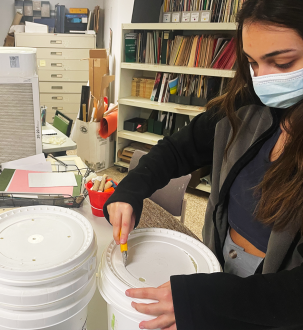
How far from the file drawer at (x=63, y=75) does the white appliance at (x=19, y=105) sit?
12.1 feet

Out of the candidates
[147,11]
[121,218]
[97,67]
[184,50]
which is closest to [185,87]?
[184,50]

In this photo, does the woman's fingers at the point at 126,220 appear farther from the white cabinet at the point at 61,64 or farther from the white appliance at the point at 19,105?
the white cabinet at the point at 61,64

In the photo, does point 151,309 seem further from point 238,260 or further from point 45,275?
point 238,260

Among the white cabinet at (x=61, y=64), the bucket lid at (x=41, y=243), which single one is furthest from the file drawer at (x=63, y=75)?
the bucket lid at (x=41, y=243)

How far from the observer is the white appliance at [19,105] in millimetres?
1312

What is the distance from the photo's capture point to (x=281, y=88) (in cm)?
70

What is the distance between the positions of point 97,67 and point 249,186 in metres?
3.59

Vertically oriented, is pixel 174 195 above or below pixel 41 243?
below

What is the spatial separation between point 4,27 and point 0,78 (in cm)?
452

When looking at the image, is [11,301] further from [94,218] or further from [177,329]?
[94,218]

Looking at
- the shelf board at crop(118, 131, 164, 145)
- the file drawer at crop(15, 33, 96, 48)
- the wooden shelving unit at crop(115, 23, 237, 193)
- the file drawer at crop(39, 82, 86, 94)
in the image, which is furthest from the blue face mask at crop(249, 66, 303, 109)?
the file drawer at crop(39, 82, 86, 94)

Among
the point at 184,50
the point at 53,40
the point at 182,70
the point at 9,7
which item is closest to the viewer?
the point at 182,70

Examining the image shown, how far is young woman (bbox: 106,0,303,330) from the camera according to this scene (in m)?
0.52

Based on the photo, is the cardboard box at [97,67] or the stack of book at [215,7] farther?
the cardboard box at [97,67]
